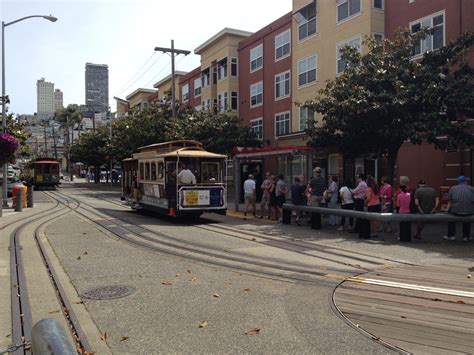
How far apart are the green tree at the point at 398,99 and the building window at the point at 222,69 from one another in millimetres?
23744

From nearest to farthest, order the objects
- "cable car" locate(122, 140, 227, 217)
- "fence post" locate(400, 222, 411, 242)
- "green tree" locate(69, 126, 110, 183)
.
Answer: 1. "fence post" locate(400, 222, 411, 242)
2. "cable car" locate(122, 140, 227, 217)
3. "green tree" locate(69, 126, 110, 183)

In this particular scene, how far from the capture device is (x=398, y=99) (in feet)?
49.3

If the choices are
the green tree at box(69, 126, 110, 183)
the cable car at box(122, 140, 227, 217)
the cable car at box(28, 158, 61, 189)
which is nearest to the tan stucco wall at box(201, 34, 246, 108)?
the cable car at box(28, 158, 61, 189)

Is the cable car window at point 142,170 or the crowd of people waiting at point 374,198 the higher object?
the cable car window at point 142,170

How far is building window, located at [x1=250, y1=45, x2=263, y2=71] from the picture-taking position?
36.2 m

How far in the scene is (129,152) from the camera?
38.8m

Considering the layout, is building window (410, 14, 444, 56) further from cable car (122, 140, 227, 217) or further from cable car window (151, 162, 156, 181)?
cable car window (151, 162, 156, 181)

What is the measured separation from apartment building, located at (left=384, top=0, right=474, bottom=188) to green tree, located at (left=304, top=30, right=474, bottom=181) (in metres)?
3.74

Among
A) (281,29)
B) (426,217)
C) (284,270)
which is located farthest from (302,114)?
(284,270)

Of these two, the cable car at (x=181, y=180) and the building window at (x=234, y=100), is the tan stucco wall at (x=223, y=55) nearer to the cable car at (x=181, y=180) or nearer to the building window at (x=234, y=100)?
the building window at (x=234, y=100)

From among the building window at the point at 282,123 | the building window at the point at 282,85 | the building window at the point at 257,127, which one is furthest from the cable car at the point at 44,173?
the building window at the point at 282,85

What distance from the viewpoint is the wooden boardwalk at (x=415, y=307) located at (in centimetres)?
500

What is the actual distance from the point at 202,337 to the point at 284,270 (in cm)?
361

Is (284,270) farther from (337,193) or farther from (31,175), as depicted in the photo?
(31,175)
